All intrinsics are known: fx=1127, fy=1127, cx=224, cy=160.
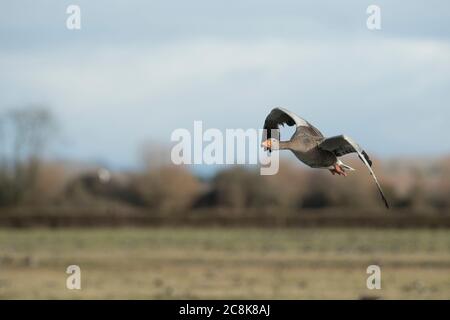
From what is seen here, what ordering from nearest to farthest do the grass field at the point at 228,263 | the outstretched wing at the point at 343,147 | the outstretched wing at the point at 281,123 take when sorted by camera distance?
the outstretched wing at the point at 343,147 < the outstretched wing at the point at 281,123 < the grass field at the point at 228,263

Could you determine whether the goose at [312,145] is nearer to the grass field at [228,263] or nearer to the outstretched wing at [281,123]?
the outstretched wing at [281,123]

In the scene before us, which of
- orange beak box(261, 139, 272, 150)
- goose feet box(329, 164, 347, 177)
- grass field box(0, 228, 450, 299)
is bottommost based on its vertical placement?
grass field box(0, 228, 450, 299)

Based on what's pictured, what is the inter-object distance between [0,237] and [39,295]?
23555 millimetres

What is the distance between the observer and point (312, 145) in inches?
351

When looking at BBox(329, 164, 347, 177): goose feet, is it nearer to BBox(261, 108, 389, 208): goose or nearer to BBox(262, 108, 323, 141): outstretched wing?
BBox(261, 108, 389, 208): goose

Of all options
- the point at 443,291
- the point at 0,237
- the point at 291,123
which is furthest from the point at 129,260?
the point at 291,123

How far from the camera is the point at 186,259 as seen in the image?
33.9 m

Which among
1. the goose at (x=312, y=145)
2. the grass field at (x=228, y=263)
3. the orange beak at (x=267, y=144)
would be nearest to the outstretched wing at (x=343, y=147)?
the goose at (x=312, y=145)

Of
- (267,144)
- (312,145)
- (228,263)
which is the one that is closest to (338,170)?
(312,145)

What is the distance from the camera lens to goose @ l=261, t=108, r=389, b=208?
8.75 meters

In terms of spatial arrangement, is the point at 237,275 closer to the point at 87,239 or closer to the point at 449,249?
the point at 449,249

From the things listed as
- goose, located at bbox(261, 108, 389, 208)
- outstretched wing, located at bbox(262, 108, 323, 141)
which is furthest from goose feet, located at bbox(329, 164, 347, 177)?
outstretched wing, located at bbox(262, 108, 323, 141)

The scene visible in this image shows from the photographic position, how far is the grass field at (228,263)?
25.3 meters
